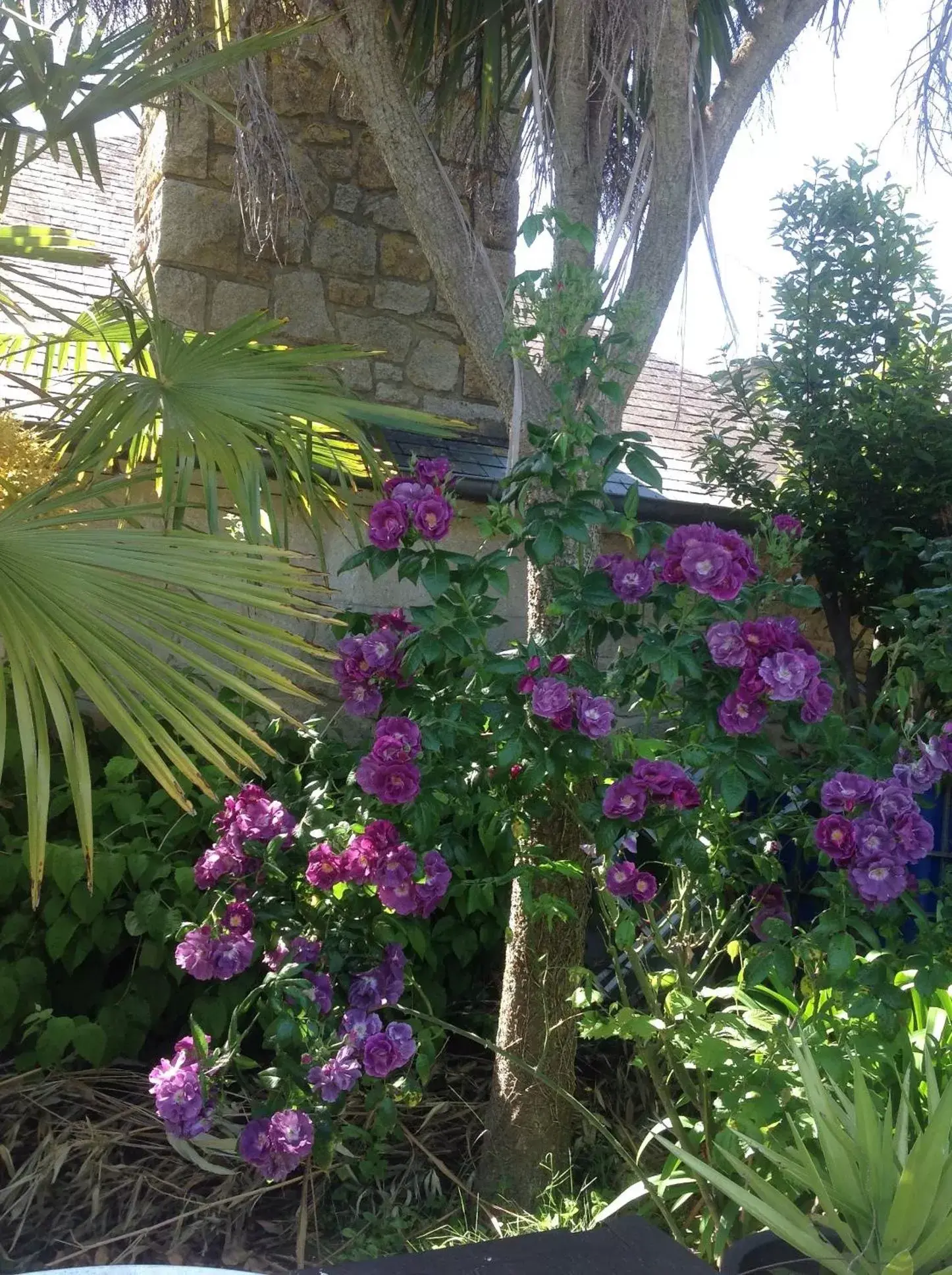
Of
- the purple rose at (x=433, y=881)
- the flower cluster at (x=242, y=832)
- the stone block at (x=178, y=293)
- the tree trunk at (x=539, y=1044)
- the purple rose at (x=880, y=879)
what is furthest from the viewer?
the stone block at (x=178, y=293)

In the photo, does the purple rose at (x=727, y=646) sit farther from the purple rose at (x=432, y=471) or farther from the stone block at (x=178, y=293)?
the stone block at (x=178, y=293)

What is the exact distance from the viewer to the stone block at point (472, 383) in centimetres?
475

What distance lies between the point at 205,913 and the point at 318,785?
39 centimetres

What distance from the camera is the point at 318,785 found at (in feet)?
8.98

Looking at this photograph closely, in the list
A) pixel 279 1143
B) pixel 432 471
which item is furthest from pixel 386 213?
pixel 279 1143

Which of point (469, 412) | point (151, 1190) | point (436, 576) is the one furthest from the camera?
point (469, 412)

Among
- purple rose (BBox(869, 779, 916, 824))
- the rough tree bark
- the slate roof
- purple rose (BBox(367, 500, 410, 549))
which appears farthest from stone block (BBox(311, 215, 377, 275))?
purple rose (BBox(869, 779, 916, 824))

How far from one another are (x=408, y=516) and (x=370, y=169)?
301cm

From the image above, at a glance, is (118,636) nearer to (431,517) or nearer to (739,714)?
(431,517)

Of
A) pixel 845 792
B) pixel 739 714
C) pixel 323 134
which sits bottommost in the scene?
pixel 845 792

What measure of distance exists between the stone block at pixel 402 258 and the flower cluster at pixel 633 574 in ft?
9.36

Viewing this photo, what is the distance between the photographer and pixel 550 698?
6.61ft

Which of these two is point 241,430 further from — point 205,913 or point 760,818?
point 760,818

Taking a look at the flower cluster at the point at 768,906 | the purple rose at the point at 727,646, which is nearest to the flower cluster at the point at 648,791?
the purple rose at the point at 727,646
